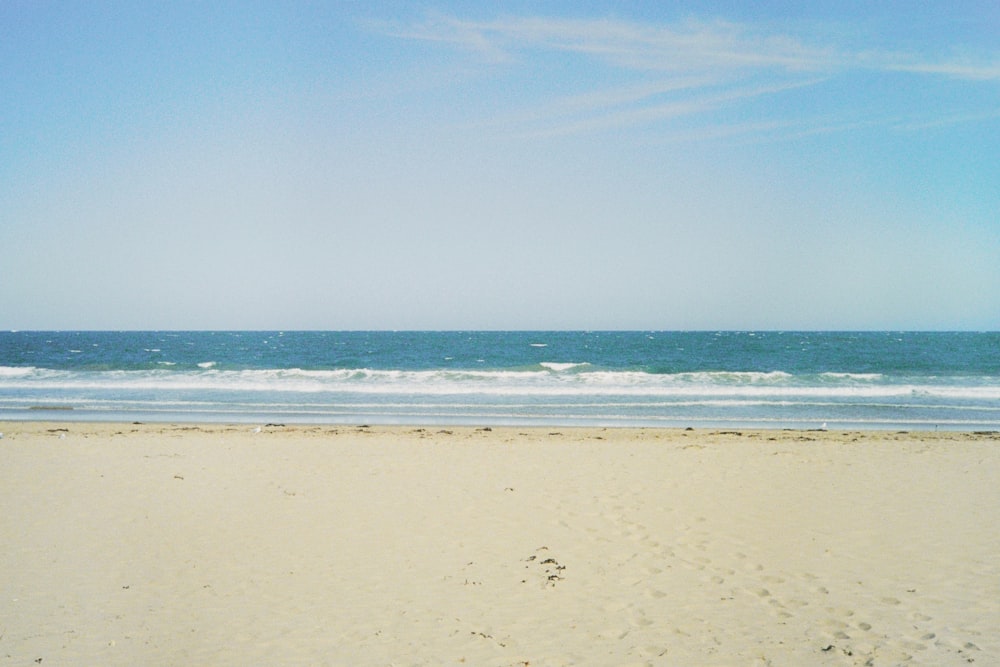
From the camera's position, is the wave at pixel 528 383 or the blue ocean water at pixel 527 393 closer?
the blue ocean water at pixel 527 393

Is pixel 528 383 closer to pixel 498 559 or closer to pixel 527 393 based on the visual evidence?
pixel 527 393

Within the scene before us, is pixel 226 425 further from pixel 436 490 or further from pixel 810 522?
pixel 810 522

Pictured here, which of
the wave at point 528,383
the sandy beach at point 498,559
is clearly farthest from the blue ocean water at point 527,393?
the sandy beach at point 498,559

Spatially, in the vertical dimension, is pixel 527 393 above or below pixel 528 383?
below

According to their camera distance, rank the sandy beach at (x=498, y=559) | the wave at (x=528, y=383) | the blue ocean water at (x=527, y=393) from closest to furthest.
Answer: the sandy beach at (x=498, y=559), the blue ocean water at (x=527, y=393), the wave at (x=528, y=383)

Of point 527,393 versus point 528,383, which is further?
point 528,383

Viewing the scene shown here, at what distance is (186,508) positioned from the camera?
308 inches

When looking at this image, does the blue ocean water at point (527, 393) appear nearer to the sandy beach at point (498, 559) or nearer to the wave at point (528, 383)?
the wave at point (528, 383)

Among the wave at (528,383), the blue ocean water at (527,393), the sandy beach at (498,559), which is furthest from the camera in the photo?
the wave at (528,383)

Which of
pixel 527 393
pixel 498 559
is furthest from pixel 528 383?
pixel 498 559

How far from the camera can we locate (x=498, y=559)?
6.12 m

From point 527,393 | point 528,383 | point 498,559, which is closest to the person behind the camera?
point 498,559

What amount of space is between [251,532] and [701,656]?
4717mm

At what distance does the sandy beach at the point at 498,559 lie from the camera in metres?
4.49
